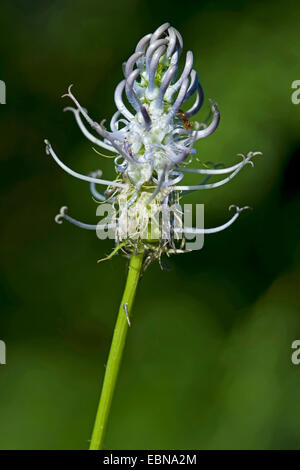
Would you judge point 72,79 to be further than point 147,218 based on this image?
Yes

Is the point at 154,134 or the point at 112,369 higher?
the point at 154,134

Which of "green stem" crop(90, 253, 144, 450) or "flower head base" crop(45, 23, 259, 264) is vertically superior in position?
"flower head base" crop(45, 23, 259, 264)

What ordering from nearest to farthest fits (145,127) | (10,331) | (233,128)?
(145,127) < (233,128) < (10,331)

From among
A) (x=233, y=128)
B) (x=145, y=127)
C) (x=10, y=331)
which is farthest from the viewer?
(x=10, y=331)

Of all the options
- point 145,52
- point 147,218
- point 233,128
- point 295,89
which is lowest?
point 147,218

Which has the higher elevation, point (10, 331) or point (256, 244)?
point (256, 244)

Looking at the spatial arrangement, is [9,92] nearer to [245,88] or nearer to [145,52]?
[245,88]

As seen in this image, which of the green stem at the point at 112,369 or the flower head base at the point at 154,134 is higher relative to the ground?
the flower head base at the point at 154,134

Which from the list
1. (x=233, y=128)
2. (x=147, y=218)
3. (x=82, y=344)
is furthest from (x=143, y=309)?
(x=147, y=218)
